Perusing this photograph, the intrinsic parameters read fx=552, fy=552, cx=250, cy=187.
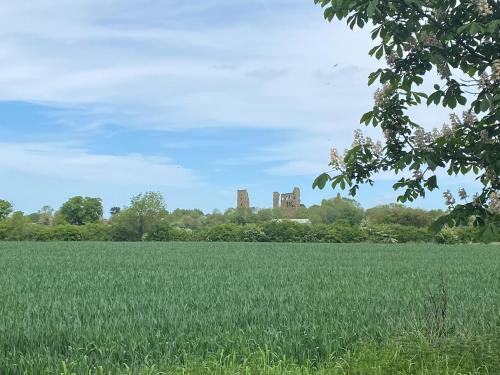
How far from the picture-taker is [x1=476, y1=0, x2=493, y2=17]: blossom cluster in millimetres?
5848

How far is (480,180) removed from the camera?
6.86 meters

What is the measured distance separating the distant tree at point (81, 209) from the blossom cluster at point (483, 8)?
115 metres

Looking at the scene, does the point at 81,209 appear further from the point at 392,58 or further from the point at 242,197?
the point at 392,58

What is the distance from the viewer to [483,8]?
19.3ft

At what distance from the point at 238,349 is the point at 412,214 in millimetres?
72583

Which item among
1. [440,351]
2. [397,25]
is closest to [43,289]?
[440,351]

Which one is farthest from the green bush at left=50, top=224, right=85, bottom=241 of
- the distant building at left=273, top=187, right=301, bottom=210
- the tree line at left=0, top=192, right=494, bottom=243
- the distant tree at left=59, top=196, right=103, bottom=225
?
the distant building at left=273, top=187, right=301, bottom=210

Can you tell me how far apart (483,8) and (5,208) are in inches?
4131

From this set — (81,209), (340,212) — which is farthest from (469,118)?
(81,209)

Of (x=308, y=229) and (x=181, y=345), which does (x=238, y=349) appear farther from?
(x=308, y=229)

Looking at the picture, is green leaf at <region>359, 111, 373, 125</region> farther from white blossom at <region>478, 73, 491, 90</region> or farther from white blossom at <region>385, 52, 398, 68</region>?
white blossom at <region>478, 73, 491, 90</region>

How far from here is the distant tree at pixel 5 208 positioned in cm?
9888

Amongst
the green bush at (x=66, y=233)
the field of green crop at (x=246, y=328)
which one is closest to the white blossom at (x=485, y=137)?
the field of green crop at (x=246, y=328)

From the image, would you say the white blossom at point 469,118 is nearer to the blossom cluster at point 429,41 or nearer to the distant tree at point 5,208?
the blossom cluster at point 429,41
